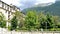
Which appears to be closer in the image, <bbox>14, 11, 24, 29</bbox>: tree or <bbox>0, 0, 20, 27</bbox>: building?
<bbox>14, 11, 24, 29</bbox>: tree

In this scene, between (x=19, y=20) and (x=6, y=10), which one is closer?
(x=19, y=20)

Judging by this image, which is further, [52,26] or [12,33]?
[52,26]

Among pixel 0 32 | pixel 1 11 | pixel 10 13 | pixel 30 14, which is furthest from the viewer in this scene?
pixel 10 13

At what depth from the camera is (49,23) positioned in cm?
3988

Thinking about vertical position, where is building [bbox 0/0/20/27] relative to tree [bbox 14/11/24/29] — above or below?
above

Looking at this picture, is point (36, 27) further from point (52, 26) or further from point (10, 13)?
point (10, 13)

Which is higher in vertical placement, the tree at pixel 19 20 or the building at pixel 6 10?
the building at pixel 6 10

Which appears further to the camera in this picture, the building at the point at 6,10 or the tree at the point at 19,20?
the building at the point at 6,10

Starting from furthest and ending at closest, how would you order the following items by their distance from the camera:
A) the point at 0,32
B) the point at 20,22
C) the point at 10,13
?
1. the point at 10,13
2. the point at 20,22
3. the point at 0,32

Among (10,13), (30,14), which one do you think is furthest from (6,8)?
(30,14)

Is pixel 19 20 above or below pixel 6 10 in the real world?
below

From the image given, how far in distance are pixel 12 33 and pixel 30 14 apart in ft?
61.9

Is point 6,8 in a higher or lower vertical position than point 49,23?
higher

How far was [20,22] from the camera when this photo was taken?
48.1 meters
